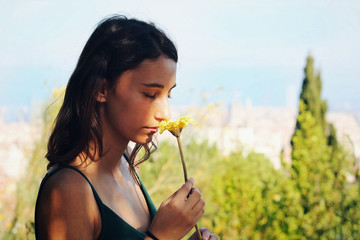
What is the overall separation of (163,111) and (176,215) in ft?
0.82

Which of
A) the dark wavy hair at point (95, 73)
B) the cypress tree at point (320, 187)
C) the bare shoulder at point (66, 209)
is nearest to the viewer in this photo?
the bare shoulder at point (66, 209)

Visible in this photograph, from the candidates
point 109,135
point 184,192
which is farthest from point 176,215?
point 109,135

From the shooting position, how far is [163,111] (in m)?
1.02

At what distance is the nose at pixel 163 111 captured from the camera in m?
1.02

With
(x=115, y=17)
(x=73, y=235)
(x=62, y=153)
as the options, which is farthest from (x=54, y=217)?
(x=115, y=17)

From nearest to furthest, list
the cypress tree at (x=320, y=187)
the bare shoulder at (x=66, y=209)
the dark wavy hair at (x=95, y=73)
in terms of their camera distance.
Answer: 1. the bare shoulder at (x=66, y=209)
2. the dark wavy hair at (x=95, y=73)
3. the cypress tree at (x=320, y=187)

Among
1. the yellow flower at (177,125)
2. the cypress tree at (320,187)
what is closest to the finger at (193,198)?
the yellow flower at (177,125)

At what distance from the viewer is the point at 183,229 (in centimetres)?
98

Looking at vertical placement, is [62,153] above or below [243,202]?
above

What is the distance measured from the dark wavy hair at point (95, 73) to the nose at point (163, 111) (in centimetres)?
11

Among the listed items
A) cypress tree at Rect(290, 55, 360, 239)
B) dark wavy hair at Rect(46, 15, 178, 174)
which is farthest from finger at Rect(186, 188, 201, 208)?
cypress tree at Rect(290, 55, 360, 239)

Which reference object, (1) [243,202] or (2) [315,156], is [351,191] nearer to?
(2) [315,156]

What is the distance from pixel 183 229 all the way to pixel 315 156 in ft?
11.3

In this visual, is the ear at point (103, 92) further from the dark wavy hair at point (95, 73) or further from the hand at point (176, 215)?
the hand at point (176, 215)
